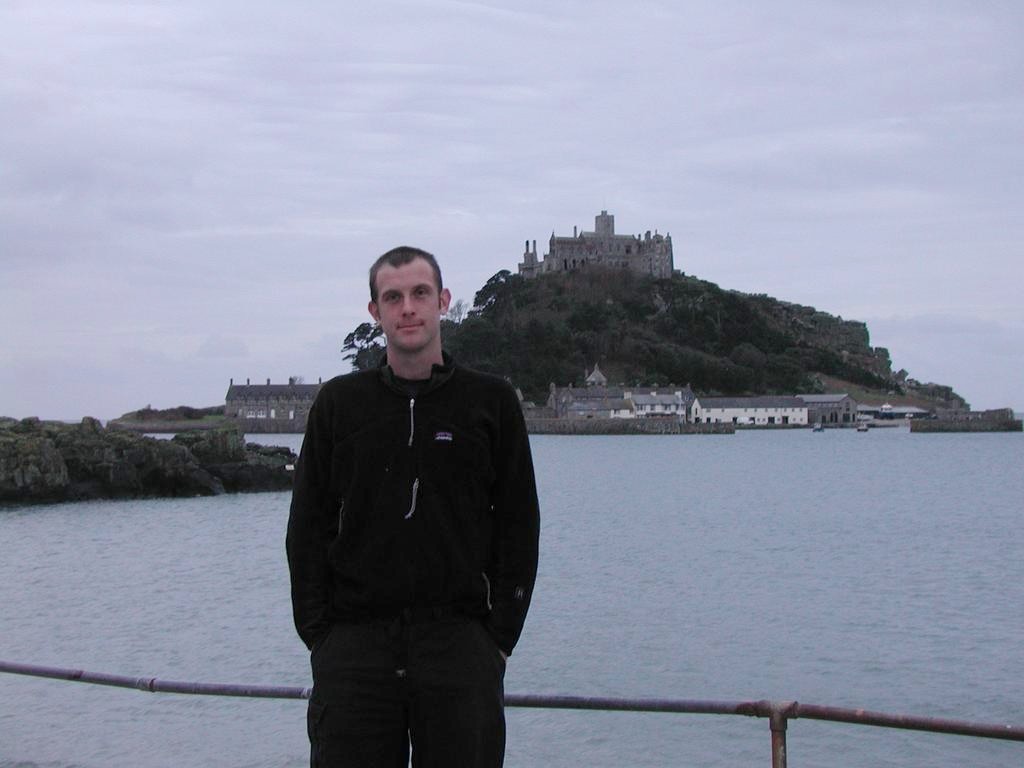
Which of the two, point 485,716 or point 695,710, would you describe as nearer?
point 485,716

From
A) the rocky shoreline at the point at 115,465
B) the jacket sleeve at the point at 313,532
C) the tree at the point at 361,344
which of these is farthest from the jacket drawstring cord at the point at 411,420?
the tree at the point at 361,344

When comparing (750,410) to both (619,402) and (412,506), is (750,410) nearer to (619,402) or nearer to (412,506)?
(619,402)

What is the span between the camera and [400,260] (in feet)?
12.0

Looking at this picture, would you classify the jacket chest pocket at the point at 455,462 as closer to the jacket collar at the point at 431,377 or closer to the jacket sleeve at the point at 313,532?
the jacket collar at the point at 431,377

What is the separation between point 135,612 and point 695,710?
66.6 feet

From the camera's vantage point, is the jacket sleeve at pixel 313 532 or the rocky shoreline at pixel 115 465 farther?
the rocky shoreline at pixel 115 465

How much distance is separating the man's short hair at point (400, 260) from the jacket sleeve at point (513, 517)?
427mm

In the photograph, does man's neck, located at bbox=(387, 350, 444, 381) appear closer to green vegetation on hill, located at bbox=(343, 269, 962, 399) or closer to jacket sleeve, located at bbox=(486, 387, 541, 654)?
jacket sleeve, located at bbox=(486, 387, 541, 654)

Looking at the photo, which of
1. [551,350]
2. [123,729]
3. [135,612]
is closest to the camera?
[123,729]

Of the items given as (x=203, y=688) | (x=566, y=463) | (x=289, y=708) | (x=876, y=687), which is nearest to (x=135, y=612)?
(x=289, y=708)

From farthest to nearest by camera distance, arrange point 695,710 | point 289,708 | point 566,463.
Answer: point 566,463
point 289,708
point 695,710

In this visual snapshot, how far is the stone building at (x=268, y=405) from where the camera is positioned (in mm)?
137875

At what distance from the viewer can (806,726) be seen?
44.3 ft

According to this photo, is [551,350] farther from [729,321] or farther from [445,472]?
[445,472]
